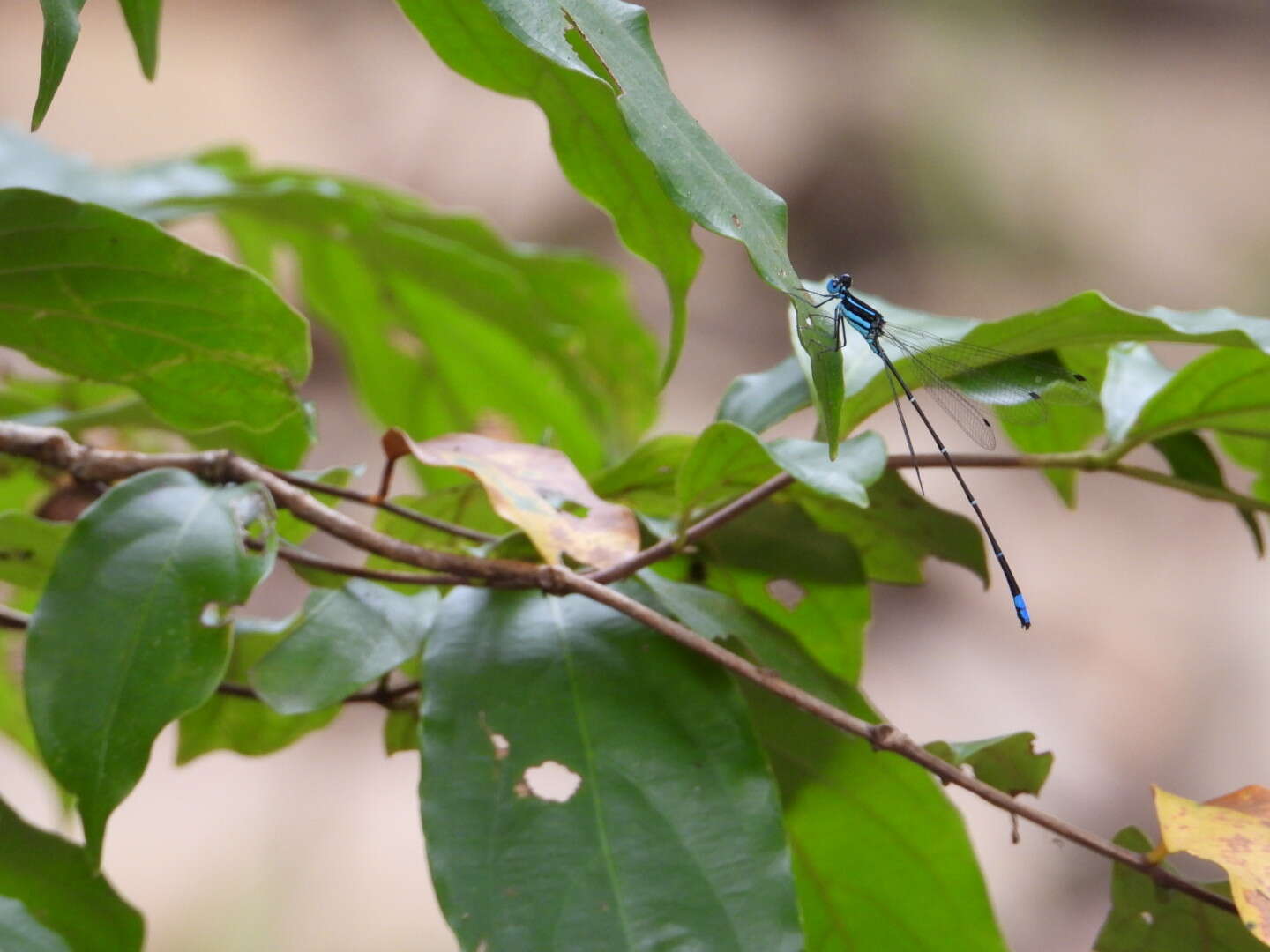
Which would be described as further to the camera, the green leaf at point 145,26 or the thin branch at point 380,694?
the thin branch at point 380,694

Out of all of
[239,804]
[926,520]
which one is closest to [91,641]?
[926,520]

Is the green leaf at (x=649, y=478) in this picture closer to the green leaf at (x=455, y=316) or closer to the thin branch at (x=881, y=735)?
the thin branch at (x=881, y=735)

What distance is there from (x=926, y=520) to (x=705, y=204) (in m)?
0.39

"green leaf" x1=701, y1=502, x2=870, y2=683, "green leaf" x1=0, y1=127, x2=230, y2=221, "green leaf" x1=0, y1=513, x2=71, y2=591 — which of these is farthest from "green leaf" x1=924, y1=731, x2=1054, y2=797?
"green leaf" x1=0, y1=127, x2=230, y2=221

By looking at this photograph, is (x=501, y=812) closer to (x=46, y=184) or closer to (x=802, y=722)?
(x=802, y=722)

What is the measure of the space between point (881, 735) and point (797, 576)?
0.68ft

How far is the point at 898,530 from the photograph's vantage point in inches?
31.9

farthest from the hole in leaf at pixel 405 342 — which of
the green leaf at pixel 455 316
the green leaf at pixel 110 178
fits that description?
the green leaf at pixel 110 178

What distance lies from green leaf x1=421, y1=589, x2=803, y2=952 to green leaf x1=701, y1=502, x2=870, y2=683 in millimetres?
156

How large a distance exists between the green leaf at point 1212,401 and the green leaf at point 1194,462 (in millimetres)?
44

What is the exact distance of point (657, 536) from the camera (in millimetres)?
755

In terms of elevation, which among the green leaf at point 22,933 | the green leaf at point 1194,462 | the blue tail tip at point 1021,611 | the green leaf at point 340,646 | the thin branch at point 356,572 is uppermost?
the green leaf at point 1194,462

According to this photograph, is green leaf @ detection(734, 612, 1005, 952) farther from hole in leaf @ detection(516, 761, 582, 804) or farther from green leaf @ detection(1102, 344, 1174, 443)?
green leaf @ detection(1102, 344, 1174, 443)

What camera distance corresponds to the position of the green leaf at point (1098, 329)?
650 mm
